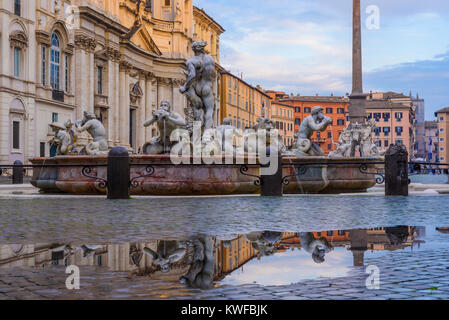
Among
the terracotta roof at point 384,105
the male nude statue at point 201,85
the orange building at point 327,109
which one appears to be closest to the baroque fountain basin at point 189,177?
the male nude statue at point 201,85

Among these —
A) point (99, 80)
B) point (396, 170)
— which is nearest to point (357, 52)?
point (396, 170)

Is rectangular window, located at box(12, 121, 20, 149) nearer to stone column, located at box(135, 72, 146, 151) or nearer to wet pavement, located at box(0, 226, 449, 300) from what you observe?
stone column, located at box(135, 72, 146, 151)

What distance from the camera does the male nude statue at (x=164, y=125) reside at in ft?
50.8

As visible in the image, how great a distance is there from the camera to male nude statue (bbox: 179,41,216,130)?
16.2 m

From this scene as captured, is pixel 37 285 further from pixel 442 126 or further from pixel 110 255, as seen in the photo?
pixel 442 126

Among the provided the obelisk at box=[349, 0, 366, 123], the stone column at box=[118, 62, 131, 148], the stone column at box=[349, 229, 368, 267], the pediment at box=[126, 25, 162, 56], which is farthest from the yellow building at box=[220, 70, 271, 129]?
the stone column at box=[349, 229, 368, 267]

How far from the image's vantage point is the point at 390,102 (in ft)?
371

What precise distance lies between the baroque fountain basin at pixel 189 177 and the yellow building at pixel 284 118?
305 ft

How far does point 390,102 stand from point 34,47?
85.5m

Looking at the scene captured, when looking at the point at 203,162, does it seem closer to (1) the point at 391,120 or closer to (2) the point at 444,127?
(1) the point at 391,120

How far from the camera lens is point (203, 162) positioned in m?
14.8

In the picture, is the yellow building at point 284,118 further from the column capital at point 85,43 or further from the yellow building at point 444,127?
the column capital at point 85,43

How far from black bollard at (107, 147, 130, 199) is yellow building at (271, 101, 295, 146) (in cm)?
9600

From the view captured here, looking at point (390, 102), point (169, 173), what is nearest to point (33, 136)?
point (169, 173)
